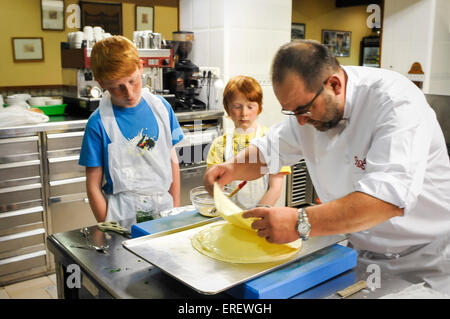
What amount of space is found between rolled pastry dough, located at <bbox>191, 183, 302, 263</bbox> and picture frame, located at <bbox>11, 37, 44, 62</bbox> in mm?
4523

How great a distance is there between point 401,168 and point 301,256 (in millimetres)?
365

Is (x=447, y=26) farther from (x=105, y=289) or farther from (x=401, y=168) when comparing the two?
(x=105, y=289)

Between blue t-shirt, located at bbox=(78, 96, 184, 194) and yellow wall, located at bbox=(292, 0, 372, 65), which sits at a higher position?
yellow wall, located at bbox=(292, 0, 372, 65)

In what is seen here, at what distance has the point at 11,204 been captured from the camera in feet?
10.4

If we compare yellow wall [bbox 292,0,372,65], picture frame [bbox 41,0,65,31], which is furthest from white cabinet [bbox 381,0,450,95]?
picture frame [bbox 41,0,65,31]

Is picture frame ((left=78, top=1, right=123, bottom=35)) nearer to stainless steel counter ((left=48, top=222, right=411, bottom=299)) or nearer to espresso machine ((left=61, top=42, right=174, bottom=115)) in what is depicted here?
espresso machine ((left=61, top=42, right=174, bottom=115))

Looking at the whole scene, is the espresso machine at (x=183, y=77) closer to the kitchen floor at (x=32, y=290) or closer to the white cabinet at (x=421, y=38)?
the kitchen floor at (x=32, y=290)

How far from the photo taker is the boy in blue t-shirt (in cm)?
190

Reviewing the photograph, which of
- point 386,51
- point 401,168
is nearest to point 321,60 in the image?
point 401,168

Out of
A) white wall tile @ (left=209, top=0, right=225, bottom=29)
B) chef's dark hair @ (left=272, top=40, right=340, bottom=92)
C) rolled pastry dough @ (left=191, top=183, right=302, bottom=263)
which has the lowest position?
rolled pastry dough @ (left=191, top=183, right=302, bottom=263)

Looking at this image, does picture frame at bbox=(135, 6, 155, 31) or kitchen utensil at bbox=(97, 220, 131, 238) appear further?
picture frame at bbox=(135, 6, 155, 31)

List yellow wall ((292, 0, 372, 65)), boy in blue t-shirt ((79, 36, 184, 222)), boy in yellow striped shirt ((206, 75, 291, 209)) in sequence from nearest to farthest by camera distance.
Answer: boy in blue t-shirt ((79, 36, 184, 222)) < boy in yellow striped shirt ((206, 75, 291, 209)) < yellow wall ((292, 0, 372, 65))

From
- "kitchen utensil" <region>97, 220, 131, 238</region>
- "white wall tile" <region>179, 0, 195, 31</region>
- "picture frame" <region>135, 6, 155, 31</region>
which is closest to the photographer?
"kitchen utensil" <region>97, 220, 131, 238</region>
